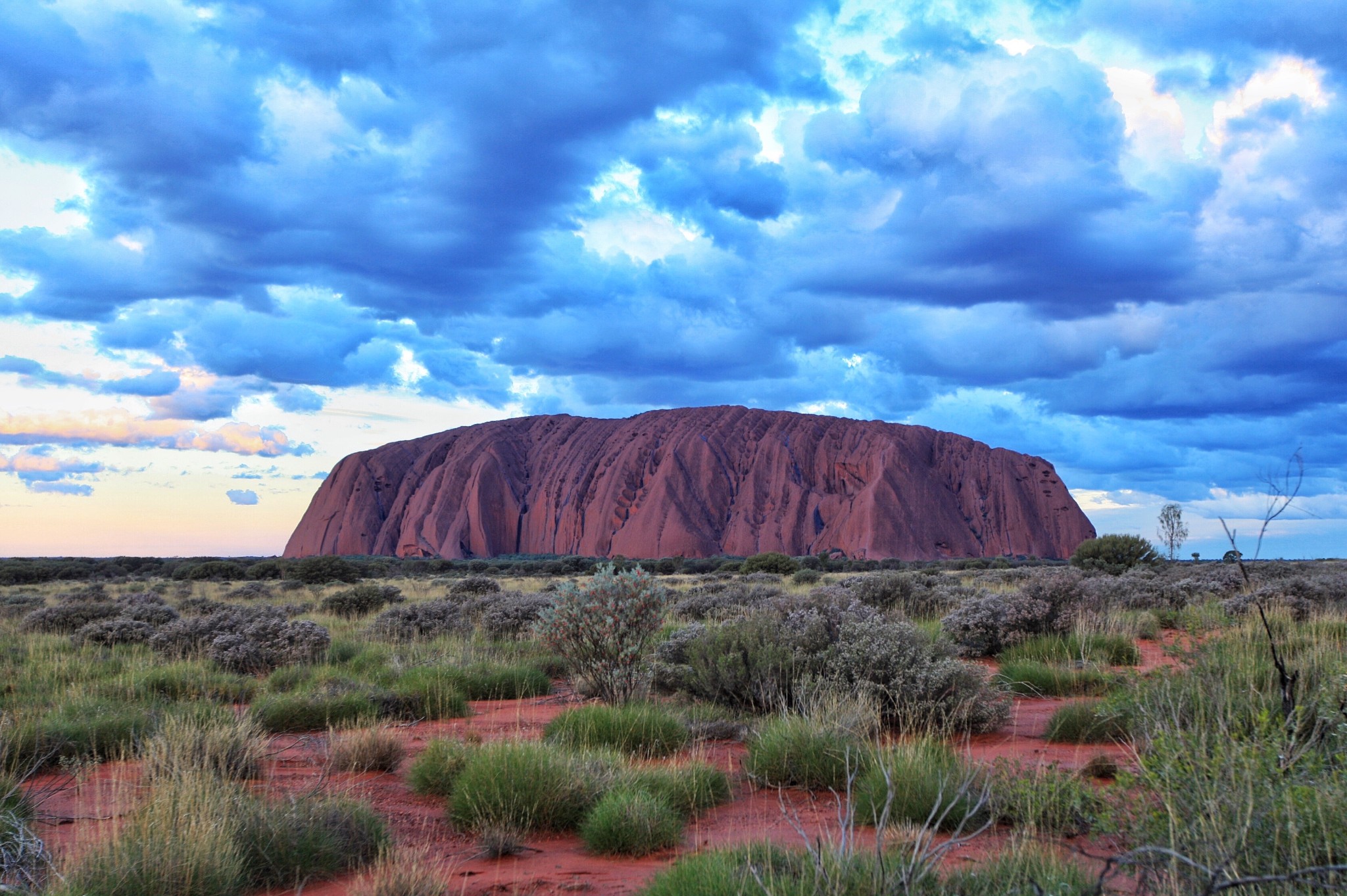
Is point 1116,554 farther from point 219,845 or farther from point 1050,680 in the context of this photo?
point 219,845

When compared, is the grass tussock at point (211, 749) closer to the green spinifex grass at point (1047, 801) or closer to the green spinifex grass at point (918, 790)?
the green spinifex grass at point (918, 790)

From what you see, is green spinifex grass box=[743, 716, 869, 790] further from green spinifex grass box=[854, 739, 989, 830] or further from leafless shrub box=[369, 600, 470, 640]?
leafless shrub box=[369, 600, 470, 640]

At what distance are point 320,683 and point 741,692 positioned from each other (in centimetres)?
504

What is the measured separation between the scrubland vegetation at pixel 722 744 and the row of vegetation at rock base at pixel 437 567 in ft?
51.7

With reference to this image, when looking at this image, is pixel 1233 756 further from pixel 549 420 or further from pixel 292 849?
pixel 549 420

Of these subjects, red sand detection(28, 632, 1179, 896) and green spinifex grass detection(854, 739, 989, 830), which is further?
green spinifex grass detection(854, 739, 989, 830)

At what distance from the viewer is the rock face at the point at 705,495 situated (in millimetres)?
67062

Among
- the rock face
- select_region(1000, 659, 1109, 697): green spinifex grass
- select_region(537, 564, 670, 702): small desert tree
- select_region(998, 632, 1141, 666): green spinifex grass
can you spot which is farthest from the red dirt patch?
the rock face

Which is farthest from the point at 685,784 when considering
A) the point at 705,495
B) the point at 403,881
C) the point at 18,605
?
the point at 705,495

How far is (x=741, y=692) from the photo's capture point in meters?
8.35

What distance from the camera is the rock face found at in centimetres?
6706

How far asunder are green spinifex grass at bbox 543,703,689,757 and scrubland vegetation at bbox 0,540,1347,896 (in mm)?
29

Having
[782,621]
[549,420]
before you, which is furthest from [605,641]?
[549,420]

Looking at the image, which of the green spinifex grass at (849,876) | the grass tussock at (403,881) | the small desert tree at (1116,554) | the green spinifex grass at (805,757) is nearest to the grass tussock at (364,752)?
the grass tussock at (403,881)
